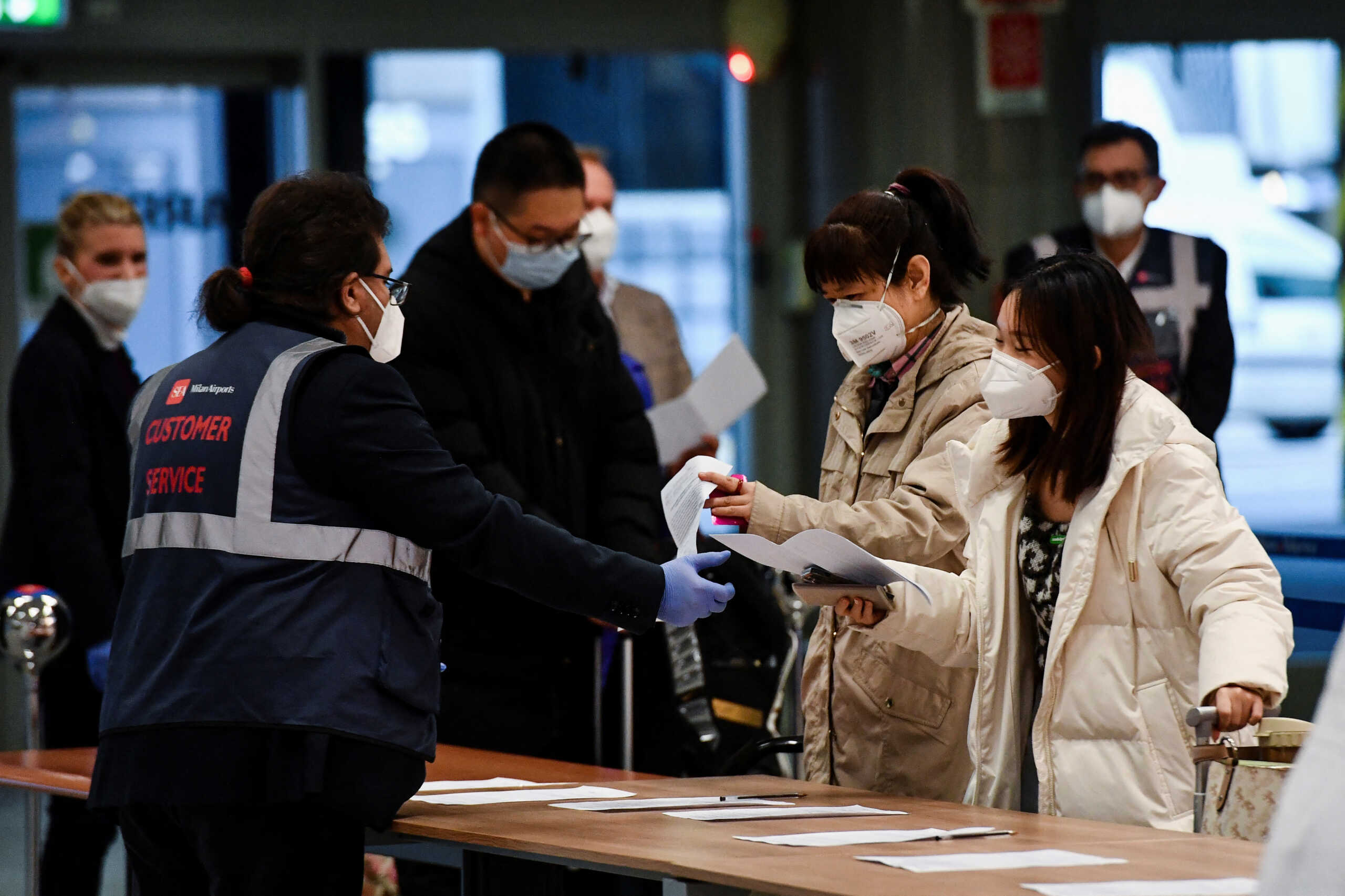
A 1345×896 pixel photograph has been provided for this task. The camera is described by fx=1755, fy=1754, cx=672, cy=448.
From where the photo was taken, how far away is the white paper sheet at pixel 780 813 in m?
2.58

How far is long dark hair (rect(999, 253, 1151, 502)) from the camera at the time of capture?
9.02ft

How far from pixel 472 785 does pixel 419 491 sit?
0.77 m

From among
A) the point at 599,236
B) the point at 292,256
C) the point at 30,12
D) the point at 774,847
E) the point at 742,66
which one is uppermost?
the point at 30,12

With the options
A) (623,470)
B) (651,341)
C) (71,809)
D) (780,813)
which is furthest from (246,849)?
(651,341)

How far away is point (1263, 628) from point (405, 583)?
122cm

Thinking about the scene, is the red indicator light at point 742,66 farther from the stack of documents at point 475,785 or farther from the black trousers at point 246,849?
the black trousers at point 246,849

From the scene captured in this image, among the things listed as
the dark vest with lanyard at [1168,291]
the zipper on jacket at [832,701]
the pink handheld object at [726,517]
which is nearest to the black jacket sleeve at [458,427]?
the pink handheld object at [726,517]

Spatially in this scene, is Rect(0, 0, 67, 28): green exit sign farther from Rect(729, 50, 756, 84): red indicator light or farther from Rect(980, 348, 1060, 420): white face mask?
Rect(980, 348, 1060, 420): white face mask

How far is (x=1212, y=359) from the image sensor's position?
15.0 feet

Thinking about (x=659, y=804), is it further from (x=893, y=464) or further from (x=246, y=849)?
(x=893, y=464)

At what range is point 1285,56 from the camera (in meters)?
6.46

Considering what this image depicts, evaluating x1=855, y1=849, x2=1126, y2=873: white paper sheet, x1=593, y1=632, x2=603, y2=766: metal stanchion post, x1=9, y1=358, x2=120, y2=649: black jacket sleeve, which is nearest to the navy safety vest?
x1=855, y1=849, x2=1126, y2=873: white paper sheet

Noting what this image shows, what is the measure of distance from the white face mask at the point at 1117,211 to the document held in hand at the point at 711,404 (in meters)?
1.24

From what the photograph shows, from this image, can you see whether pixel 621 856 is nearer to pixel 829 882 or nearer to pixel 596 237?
pixel 829 882
